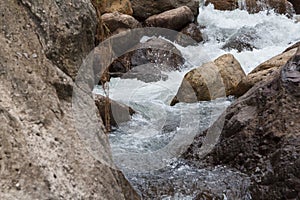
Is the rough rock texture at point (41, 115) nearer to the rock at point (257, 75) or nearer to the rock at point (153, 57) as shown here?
the rock at point (257, 75)

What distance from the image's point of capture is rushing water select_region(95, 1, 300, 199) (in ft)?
10.3

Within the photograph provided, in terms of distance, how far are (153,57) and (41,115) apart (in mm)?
7433

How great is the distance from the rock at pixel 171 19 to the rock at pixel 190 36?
0.54ft

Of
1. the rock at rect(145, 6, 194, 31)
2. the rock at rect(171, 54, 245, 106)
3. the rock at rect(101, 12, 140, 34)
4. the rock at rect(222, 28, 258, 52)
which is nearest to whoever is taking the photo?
the rock at rect(171, 54, 245, 106)

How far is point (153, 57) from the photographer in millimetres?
8797

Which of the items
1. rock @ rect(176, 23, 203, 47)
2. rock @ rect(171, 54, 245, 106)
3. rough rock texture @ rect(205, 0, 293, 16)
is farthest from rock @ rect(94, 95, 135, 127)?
rough rock texture @ rect(205, 0, 293, 16)

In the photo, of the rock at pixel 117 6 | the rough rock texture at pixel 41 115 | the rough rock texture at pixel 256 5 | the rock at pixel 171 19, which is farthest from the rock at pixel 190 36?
the rough rock texture at pixel 41 115

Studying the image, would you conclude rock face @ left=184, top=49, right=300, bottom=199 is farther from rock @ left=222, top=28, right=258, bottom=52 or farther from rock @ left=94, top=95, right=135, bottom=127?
rock @ left=222, top=28, right=258, bottom=52

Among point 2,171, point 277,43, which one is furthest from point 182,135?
point 277,43

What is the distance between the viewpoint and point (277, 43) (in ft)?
33.1

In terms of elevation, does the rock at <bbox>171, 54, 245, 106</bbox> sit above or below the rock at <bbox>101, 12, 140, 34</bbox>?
below

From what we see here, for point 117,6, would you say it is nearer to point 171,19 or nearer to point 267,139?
point 171,19

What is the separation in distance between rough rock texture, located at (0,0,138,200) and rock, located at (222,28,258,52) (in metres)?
8.26

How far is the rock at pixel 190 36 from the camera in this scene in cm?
982
